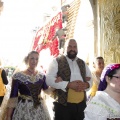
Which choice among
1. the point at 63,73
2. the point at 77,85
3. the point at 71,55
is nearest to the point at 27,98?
the point at 63,73

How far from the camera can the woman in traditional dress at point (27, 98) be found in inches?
153

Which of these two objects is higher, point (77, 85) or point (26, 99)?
point (77, 85)

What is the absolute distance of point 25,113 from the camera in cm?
388

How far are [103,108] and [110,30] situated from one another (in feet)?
11.7

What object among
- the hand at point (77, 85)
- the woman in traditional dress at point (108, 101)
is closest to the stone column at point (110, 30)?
the hand at point (77, 85)

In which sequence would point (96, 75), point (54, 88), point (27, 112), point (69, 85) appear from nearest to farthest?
point (69, 85) → point (27, 112) → point (54, 88) → point (96, 75)

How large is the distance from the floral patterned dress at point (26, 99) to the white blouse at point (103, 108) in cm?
184

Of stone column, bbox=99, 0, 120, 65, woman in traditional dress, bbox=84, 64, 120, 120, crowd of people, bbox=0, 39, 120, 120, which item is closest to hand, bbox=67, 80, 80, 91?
crowd of people, bbox=0, 39, 120, 120

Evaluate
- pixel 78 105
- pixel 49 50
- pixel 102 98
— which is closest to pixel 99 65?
pixel 78 105

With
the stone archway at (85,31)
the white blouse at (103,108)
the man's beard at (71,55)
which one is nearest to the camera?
the white blouse at (103,108)

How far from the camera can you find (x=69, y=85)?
3.75 metres

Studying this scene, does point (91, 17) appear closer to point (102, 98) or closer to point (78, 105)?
point (78, 105)

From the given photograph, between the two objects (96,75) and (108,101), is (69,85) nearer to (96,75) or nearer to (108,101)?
(96,75)

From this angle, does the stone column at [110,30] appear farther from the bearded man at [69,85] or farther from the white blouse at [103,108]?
the white blouse at [103,108]
